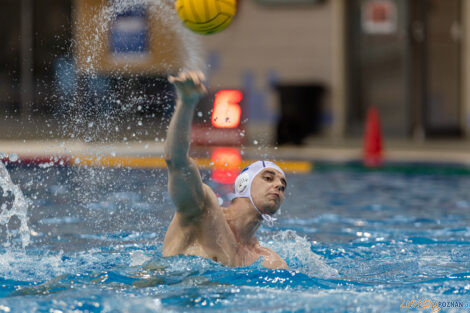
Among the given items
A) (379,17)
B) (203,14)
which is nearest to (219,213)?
(203,14)

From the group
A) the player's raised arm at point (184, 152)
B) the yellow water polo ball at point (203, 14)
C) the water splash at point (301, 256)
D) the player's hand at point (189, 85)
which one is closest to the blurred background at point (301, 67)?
the water splash at point (301, 256)

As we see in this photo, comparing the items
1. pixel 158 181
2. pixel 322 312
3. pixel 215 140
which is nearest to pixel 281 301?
pixel 322 312

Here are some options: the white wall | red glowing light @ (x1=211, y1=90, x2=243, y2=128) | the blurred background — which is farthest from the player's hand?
the white wall

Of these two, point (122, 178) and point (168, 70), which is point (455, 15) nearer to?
point (168, 70)

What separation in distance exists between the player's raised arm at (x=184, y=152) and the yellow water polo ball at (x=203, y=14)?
3.40 feet

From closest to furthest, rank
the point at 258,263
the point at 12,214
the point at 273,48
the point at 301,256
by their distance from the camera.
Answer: the point at 258,263
the point at 301,256
the point at 12,214
the point at 273,48

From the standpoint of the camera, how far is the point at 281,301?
3.28 meters

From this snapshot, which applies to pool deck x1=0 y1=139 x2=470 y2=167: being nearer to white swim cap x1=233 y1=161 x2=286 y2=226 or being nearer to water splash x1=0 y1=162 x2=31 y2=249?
water splash x1=0 y1=162 x2=31 y2=249

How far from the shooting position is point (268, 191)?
3611mm

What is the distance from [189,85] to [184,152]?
0.34 m

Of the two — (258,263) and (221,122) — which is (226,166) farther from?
(258,263)

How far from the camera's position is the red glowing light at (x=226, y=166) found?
8460mm

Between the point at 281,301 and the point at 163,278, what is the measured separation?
0.61 m

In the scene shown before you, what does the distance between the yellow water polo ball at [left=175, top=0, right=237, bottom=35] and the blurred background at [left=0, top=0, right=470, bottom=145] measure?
834cm
